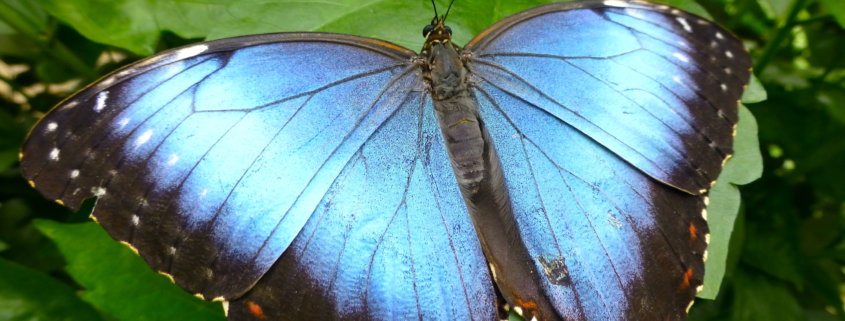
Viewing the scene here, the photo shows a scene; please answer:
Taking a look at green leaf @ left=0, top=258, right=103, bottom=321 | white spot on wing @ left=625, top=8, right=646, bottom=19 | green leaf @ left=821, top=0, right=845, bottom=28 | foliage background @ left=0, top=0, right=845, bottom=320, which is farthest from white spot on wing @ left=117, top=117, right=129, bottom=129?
green leaf @ left=821, top=0, right=845, bottom=28

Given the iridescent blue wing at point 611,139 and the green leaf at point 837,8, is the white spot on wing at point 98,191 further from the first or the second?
the green leaf at point 837,8

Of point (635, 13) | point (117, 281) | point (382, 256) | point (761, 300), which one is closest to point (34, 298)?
point (117, 281)

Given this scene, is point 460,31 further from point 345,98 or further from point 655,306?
point 655,306

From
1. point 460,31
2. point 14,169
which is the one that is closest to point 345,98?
point 460,31

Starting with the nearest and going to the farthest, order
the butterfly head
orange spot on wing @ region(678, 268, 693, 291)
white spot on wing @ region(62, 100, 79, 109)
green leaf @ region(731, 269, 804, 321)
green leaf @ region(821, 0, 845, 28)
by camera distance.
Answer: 1. white spot on wing @ region(62, 100, 79, 109)
2. orange spot on wing @ region(678, 268, 693, 291)
3. the butterfly head
4. green leaf @ region(821, 0, 845, 28)
5. green leaf @ region(731, 269, 804, 321)

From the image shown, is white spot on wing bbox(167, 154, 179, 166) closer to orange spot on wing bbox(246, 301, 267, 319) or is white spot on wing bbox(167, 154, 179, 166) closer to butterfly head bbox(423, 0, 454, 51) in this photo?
orange spot on wing bbox(246, 301, 267, 319)

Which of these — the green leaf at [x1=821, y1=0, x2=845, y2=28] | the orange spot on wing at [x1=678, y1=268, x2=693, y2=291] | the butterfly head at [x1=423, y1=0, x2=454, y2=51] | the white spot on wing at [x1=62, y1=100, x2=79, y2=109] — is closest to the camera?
the white spot on wing at [x1=62, y1=100, x2=79, y2=109]

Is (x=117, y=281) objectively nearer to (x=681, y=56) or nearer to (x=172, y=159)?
(x=172, y=159)
